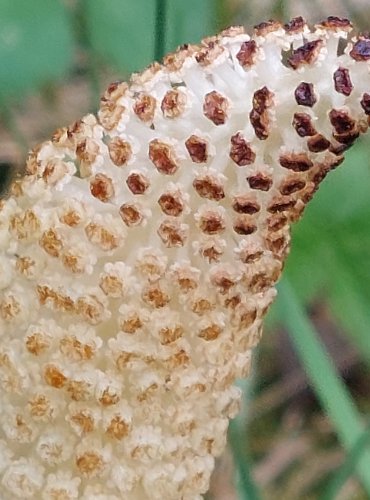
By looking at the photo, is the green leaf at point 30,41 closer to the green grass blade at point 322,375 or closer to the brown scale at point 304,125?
the green grass blade at point 322,375

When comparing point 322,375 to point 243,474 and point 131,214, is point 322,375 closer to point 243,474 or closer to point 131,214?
point 243,474

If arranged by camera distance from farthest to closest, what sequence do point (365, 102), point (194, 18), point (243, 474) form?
point (194, 18)
point (243, 474)
point (365, 102)

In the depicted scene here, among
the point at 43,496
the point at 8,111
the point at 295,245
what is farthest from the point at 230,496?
the point at 43,496

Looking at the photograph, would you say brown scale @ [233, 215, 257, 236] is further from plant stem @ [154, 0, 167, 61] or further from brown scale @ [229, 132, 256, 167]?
plant stem @ [154, 0, 167, 61]

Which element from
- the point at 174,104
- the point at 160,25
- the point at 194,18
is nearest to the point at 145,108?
the point at 174,104

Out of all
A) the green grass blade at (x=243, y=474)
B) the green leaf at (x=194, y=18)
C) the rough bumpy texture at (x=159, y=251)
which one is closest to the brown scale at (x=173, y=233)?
the rough bumpy texture at (x=159, y=251)

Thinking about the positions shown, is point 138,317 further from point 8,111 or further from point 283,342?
point 283,342

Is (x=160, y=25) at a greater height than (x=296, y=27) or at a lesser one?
greater
